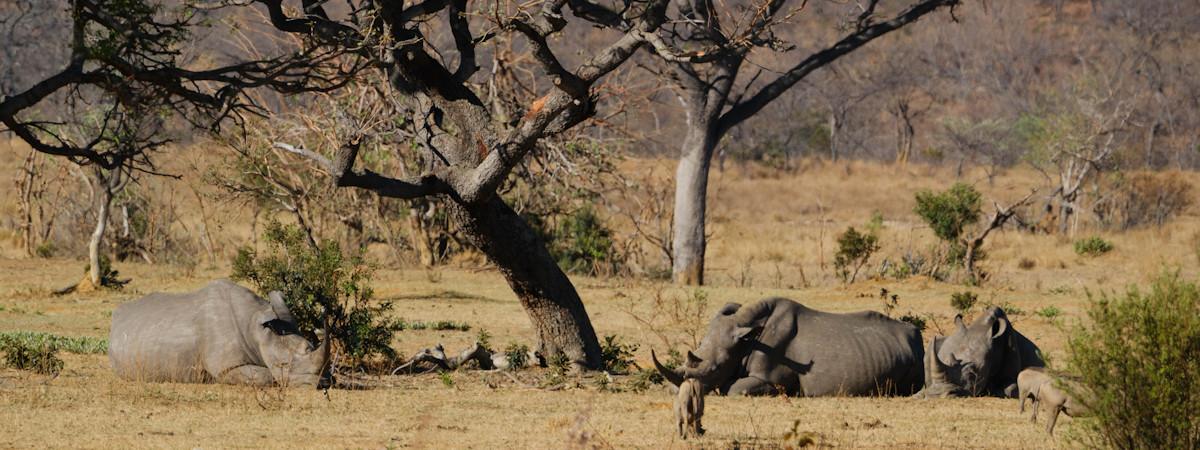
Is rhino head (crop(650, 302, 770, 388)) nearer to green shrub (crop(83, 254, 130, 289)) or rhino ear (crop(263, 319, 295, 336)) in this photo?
rhino ear (crop(263, 319, 295, 336))

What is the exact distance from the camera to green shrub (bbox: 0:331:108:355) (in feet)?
45.2

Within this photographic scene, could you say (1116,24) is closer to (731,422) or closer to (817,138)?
(817,138)

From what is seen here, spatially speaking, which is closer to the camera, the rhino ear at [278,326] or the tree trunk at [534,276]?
the rhino ear at [278,326]

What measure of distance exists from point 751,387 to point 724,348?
1.23 feet

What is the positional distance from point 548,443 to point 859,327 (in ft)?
12.8

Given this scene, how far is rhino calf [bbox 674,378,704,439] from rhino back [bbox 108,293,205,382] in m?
4.43

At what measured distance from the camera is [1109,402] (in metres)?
7.98

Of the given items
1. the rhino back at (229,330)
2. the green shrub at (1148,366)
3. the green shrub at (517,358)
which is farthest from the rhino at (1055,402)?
the rhino back at (229,330)

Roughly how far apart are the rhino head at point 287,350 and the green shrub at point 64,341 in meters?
2.55

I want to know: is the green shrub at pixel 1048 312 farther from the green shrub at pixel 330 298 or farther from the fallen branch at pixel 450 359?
the green shrub at pixel 330 298

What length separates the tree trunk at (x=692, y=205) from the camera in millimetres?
22844

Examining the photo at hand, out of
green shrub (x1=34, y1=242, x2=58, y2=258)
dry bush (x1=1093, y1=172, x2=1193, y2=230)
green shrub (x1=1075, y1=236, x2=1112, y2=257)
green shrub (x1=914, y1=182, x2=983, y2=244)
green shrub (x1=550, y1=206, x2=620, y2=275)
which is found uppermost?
dry bush (x1=1093, y1=172, x2=1193, y2=230)

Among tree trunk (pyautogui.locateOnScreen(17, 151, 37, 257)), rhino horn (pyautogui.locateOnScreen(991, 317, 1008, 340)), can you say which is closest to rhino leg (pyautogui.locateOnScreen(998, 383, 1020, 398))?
rhino horn (pyautogui.locateOnScreen(991, 317, 1008, 340))

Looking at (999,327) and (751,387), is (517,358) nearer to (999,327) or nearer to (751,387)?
(751,387)
